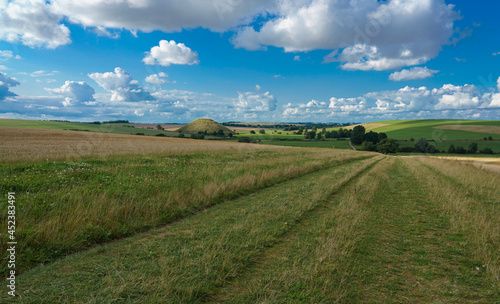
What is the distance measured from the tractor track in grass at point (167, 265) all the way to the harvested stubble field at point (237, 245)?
1.1 inches

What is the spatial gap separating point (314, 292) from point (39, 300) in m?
4.49

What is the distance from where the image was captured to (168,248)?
5.48 m

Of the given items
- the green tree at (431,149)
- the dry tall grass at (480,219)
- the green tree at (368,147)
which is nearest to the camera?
the dry tall grass at (480,219)

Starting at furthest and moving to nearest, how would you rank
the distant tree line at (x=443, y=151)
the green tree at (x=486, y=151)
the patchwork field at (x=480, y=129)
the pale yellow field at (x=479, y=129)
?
the pale yellow field at (x=479, y=129) < the patchwork field at (x=480, y=129) < the distant tree line at (x=443, y=151) < the green tree at (x=486, y=151)

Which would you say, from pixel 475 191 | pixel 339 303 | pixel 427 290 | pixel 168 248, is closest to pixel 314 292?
pixel 339 303

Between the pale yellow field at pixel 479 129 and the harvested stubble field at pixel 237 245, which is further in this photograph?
the pale yellow field at pixel 479 129

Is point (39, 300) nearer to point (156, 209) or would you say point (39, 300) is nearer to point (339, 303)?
point (156, 209)

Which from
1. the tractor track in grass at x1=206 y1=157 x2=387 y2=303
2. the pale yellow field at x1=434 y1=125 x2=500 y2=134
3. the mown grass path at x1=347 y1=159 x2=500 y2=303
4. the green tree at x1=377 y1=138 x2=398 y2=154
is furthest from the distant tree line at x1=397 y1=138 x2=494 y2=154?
the tractor track in grass at x1=206 y1=157 x2=387 y2=303

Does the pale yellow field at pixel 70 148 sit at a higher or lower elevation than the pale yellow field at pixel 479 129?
lower

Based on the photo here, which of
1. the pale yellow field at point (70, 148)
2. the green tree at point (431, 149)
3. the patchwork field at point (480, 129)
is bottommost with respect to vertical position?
the green tree at point (431, 149)

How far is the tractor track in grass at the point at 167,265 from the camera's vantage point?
12.7 ft

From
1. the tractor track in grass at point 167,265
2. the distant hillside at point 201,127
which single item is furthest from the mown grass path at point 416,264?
the distant hillside at point 201,127

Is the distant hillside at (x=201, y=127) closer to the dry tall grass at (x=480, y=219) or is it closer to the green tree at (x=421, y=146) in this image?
the green tree at (x=421, y=146)

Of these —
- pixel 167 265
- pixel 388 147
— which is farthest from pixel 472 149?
pixel 167 265
